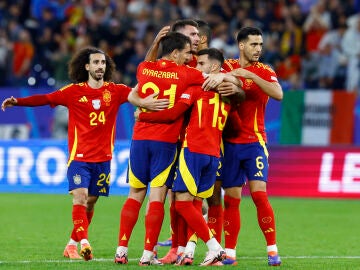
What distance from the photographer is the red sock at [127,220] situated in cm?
1010

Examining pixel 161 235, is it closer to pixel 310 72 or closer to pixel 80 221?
pixel 80 221

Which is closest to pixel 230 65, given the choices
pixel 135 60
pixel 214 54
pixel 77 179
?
pixel 214 54

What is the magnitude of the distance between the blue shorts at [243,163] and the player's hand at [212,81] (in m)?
0.74

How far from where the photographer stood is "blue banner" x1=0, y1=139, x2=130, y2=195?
19281 mm

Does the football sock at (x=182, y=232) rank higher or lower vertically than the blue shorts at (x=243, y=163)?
lower

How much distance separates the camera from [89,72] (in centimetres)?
1146

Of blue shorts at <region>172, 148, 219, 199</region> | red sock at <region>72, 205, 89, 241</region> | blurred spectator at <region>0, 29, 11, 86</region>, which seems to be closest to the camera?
blue shorts at <region>172, 148, 219, 199</region>

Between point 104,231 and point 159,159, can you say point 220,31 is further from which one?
point 159,159

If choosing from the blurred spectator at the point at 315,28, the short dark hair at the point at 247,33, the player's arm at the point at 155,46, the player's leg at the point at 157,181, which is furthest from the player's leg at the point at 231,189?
the blurred spectator at the point at 315,28

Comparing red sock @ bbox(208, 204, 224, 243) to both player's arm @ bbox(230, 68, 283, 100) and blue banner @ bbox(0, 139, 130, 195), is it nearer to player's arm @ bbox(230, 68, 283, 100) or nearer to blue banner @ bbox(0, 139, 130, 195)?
player's arm @ bbox(230, 68, 283, 100)

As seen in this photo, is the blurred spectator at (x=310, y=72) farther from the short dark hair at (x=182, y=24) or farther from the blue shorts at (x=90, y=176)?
the blue shorts at (x=90, y=176)

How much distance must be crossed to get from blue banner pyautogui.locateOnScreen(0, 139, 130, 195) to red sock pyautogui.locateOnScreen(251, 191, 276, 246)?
9.18 meters

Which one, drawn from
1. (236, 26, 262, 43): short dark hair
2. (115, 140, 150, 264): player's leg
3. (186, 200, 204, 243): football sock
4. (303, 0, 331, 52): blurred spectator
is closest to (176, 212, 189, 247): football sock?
(186, 200, 204, 243): football sock

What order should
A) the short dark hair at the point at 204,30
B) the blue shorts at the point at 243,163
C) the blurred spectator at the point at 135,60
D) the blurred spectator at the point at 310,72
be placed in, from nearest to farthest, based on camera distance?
the blue shorts at the point at 243,163 < the short dark hair at the point at 204,30 < the blurred spectator at the point at 310,72 < the blurred spectator at the point at 135,60
